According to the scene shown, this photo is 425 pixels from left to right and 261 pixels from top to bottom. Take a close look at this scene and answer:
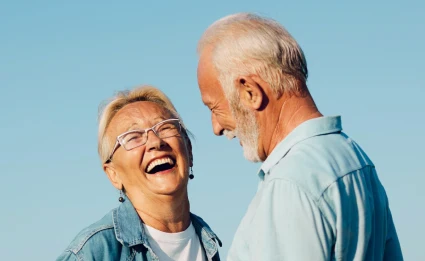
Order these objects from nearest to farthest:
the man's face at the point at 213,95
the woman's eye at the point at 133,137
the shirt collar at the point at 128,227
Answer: the man's face at the point at 213,95 < the shirt collar at the point at 128,227 < the woman's eye at the point at 133,137

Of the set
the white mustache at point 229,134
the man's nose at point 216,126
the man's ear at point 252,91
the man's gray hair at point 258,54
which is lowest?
the white mustache at point 229,134

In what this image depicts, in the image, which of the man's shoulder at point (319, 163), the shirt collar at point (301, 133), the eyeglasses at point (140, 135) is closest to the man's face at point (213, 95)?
the shirt collar at point (301, 133)

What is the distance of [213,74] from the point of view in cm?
385

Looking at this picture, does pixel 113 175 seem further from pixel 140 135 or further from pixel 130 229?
pixel 130 229

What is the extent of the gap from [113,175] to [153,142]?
542mm

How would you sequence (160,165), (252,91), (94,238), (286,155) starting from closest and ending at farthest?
(286,155) → (252,91) → (94,238) → (160,165)

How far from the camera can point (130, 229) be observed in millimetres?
6566

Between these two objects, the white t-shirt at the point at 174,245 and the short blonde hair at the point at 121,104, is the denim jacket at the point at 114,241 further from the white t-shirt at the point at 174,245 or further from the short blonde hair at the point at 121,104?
the short blonde hair at the point at 121,104

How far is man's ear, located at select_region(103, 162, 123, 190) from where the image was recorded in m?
7.00

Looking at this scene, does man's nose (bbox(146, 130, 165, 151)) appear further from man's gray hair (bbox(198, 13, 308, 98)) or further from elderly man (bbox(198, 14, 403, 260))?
man's gray hair (bbox(198, 13, 308, 98))

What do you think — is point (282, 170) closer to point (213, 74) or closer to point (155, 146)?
point (213, 74)

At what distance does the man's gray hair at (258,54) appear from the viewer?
3.70 metres

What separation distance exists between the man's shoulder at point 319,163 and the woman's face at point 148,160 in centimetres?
322

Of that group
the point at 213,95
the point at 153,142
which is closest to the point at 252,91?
the point at 213,95
